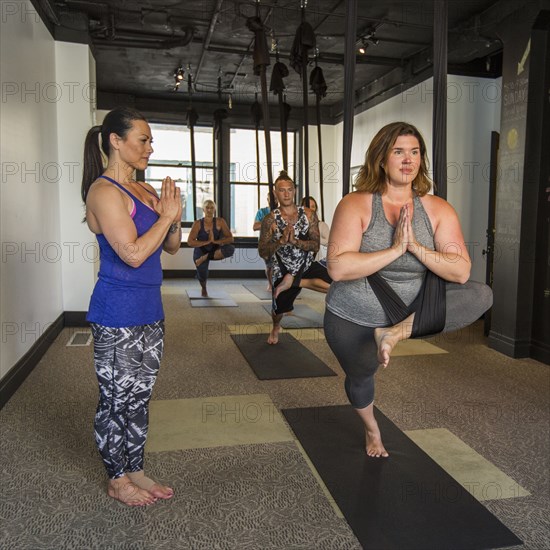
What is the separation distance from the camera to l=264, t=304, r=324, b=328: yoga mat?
565cm

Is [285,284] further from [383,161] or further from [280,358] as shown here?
[383,161]

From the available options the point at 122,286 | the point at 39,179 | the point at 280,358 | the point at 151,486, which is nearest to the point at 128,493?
the point at 151,486

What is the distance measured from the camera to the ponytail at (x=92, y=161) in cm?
205

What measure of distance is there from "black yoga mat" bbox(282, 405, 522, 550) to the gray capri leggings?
31 centimetres

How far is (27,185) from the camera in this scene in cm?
383

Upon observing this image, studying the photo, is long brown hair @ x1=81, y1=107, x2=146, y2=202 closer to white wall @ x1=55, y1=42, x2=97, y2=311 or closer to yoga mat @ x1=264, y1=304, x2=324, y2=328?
white wall @ x1=55, y1=42, x2=97, y2=311

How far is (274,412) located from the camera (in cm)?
313

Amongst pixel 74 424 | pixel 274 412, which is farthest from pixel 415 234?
pixel 74 424

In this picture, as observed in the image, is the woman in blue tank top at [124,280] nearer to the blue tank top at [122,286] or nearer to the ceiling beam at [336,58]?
the blue tank top at [122,286]

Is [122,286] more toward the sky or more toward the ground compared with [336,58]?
more toward the ground

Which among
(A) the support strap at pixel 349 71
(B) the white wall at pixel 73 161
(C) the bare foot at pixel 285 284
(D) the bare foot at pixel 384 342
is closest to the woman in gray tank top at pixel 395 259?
(D) the bare foot at pixel 384 342

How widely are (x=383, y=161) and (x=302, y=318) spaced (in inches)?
161

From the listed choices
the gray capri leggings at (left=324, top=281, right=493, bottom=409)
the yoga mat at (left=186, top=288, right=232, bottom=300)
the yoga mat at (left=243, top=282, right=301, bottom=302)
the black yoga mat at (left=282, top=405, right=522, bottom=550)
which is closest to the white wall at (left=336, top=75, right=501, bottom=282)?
the yoga mat at (left=243, top=282, right=301, bottom=302)

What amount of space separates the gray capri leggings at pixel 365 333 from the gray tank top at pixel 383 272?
0.22 ft
